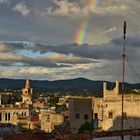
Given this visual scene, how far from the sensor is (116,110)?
37719mm

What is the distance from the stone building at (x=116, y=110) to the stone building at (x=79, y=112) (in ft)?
9.54

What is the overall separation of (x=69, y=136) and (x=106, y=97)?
76.2 feet

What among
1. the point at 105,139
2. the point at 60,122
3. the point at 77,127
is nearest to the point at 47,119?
the point at 60,122

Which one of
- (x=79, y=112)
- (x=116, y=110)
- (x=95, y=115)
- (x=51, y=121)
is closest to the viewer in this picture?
(x=116, y=110)

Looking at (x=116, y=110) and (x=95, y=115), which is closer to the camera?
(x=116, y=110)

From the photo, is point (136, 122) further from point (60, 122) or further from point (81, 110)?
point (60, 122)

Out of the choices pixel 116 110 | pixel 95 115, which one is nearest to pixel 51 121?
pixel 95 115

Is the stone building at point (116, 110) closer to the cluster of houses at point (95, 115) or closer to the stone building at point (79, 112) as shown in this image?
the cluster of houses at point (95, 115)

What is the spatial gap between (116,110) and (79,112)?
903 cm

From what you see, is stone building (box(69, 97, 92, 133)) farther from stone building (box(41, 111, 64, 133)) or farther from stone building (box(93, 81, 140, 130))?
stone building (box(41, 111, 64, 133))

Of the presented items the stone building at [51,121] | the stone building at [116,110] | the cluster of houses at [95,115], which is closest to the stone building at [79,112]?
the cluster of houses at [95,115]

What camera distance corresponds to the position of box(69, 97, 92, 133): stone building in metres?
46.0

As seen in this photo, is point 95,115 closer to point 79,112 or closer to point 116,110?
point 79,112

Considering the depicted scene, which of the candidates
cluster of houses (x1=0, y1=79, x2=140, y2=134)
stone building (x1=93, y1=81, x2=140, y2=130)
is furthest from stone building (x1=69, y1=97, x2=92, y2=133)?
stone building (x1=93, y1=81, x2=140, y2=130)
